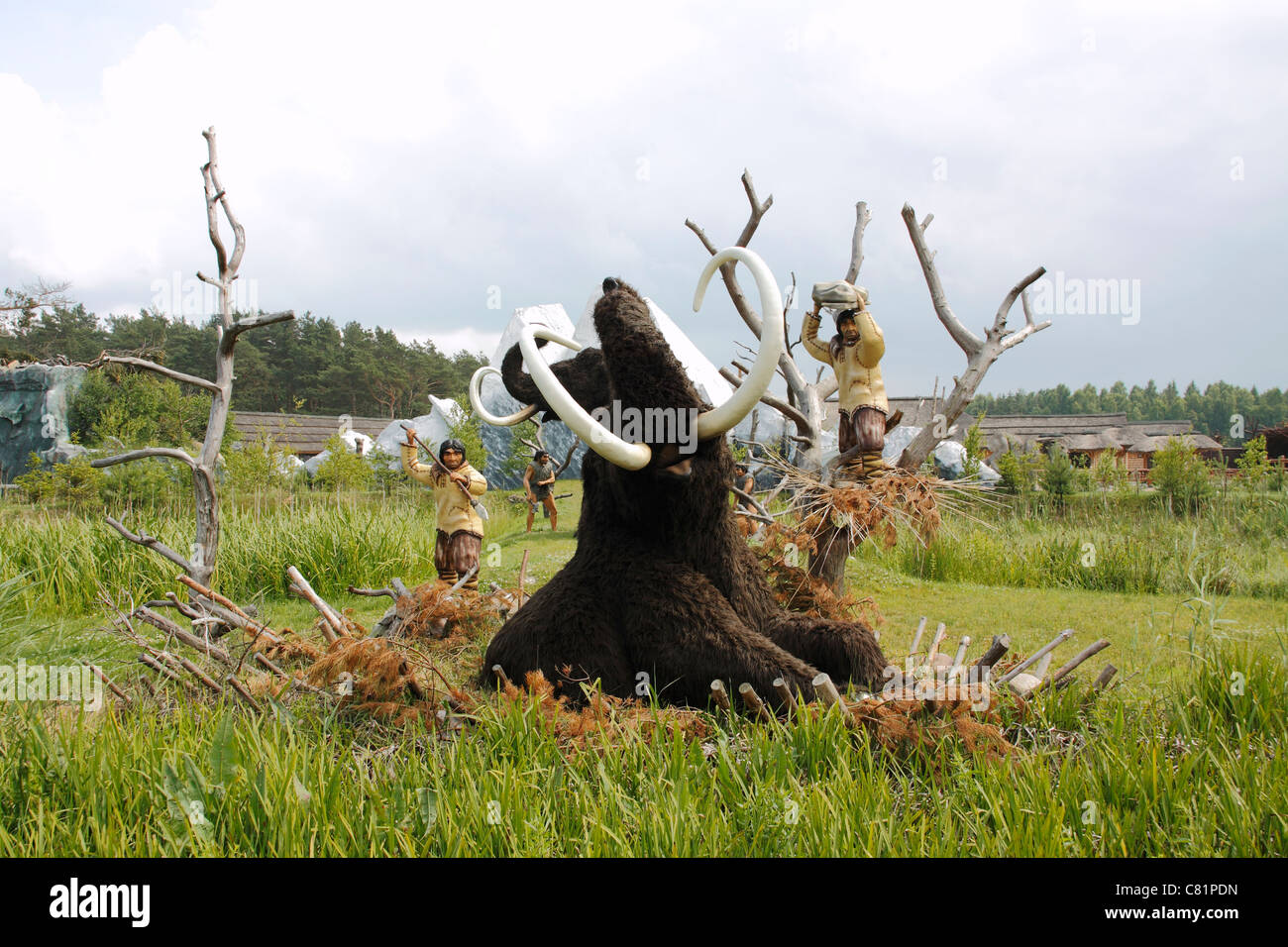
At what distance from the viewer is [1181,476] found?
1305cm

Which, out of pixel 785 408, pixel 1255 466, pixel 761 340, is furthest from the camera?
pixel 1255 466

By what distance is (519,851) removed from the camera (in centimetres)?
186

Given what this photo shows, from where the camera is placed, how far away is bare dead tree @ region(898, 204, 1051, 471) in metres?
4.48

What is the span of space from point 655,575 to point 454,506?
3.52 meters

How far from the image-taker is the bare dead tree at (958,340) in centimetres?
448

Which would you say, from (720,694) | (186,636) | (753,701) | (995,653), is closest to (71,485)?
(186,636)

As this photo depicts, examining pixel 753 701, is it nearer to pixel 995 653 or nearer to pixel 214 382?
pixel 995 653

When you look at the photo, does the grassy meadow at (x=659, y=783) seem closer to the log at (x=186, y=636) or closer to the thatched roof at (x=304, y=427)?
the log at (x=186, y=636)

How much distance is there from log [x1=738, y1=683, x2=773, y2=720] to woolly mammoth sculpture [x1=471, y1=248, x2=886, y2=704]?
0.26ft

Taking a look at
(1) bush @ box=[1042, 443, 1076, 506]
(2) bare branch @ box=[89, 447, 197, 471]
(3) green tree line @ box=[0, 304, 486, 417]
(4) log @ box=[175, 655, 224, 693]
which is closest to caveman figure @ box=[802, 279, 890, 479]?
(4) log @ box=[175, 655, 224, 693]

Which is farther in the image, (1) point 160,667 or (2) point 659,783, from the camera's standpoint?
(1) point 160,667

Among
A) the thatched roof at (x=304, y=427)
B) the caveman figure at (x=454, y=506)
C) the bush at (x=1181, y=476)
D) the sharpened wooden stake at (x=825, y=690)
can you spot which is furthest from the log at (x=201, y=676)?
the thatched roof at (x=304, y=427)
